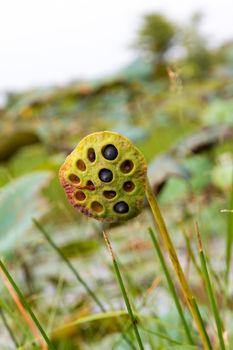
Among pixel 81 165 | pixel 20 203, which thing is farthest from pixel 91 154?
pixel 20 203

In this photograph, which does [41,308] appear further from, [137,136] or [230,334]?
[230,334]

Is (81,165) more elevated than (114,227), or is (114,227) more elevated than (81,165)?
(81,165)

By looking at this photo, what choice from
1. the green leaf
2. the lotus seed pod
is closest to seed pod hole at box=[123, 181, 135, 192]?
the lotus seed pod

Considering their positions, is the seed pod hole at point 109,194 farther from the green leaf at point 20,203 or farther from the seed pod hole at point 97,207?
the green leaf at point 20,203

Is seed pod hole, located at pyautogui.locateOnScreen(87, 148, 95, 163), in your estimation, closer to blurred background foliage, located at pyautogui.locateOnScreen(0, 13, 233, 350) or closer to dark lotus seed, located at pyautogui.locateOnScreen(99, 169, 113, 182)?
dark lotus seed, located at pyautogui.locateOnScreen(99, 169, 113, 182)

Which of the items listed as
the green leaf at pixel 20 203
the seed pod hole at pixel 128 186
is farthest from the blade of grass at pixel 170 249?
the green leaf at pixel 20 203

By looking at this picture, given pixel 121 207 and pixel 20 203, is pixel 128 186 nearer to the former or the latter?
pixel 121 207
